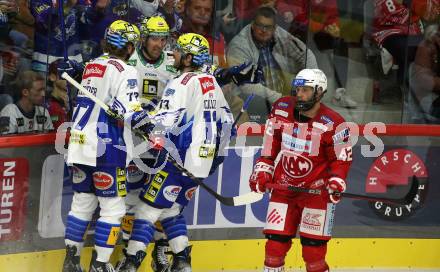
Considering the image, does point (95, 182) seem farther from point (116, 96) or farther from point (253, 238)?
point (253, 238)

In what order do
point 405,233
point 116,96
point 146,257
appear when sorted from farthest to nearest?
point 405,233, point 146,257, point 116,96

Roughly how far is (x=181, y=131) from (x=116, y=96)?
0.53 m

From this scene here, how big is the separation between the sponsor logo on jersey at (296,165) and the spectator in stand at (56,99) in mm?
1415

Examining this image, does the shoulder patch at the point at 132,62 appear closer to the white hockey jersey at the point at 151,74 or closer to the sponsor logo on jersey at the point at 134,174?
the white hockey jersey at the point at 151,74

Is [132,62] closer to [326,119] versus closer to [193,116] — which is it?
[193,116]

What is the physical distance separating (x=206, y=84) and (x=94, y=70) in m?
0.72

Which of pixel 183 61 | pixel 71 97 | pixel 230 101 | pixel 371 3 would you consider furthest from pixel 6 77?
pixel 371 3

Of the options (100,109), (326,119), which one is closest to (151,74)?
(100,109)

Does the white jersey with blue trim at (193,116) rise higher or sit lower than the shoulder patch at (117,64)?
lower

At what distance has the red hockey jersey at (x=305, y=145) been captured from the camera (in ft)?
24.2

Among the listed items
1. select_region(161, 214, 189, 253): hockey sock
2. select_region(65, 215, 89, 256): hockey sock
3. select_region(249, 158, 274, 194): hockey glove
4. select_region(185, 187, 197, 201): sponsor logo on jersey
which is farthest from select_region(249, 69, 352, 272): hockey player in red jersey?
select_region(65, 215, 89, 256): hockey sock

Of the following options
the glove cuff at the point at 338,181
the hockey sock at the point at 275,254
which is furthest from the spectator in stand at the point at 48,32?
the glove cuff at the point at 338,181

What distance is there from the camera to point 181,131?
7691 millimetres

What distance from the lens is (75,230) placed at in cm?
752
